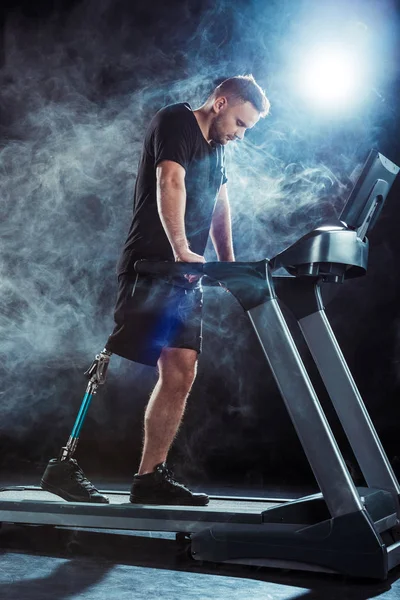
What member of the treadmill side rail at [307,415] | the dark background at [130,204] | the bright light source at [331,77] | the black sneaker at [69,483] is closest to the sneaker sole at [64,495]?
the black sneaker at [69,483]

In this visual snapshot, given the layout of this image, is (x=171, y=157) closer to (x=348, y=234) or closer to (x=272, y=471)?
(x=348, y=234)

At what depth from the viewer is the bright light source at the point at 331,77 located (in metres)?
4.03

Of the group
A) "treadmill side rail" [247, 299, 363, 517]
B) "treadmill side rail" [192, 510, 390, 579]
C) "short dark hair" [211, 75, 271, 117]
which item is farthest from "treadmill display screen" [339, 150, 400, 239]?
"treadmill side rail" [192, 510, 390, 579]

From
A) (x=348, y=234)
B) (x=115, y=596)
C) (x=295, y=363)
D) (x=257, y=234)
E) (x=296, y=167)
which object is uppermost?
(x=296, y=167)

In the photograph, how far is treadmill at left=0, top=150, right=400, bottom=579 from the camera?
194cm

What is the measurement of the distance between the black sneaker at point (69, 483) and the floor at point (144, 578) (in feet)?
0.56

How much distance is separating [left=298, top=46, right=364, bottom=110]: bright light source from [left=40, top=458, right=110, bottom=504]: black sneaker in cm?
266

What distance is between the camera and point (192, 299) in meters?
2.69

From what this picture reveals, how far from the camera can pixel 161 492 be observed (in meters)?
2.44

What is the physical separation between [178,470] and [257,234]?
1.59 meters

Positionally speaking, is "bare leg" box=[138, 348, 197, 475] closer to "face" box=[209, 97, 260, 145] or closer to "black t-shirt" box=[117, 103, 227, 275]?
"black t-shirt" box=[117, 103, 227, 275]

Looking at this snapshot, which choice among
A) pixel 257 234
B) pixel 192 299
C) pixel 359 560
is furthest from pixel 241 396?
pixel 359 560

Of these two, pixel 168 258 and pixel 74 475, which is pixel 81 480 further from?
pixel 168 258

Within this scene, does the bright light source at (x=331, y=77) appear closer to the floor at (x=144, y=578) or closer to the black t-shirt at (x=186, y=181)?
the black t-shirt at (x=186, y=181)
